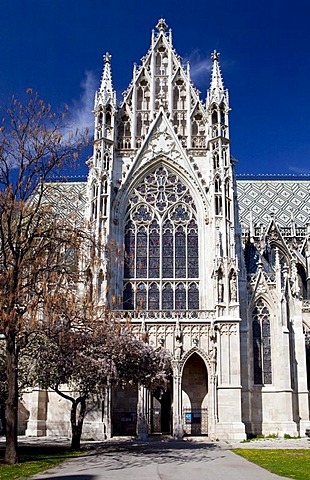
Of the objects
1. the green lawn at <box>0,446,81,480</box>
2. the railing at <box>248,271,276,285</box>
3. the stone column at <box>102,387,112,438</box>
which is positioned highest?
the railing at <box>248,271,276,285</box>

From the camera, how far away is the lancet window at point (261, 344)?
34250mm

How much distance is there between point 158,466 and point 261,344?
17.3 metres

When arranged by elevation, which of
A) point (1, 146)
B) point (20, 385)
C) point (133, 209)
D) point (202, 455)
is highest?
point (133, 209)

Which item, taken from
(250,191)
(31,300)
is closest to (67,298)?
(31,300)

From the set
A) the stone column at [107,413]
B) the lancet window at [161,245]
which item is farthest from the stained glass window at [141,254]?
the stone column at [107,413]

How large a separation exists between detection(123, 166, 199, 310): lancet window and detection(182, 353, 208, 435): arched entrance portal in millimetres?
3665

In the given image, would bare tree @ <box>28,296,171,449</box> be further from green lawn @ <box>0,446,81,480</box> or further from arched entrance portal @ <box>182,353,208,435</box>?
arched entrance portal @ <box>182,353,208,435</box>

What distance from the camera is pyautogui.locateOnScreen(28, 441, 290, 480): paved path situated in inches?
626

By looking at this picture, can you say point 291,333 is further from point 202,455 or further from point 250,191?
point 250,191

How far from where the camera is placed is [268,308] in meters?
35.4

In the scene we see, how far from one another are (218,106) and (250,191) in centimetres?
1681

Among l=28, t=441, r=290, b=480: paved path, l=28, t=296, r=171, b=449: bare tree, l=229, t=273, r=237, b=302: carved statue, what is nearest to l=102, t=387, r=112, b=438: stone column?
l=28, t=296, r=171, b=449: bare tree

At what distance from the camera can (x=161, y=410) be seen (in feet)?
119

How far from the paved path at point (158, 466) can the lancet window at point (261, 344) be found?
31.0ft
